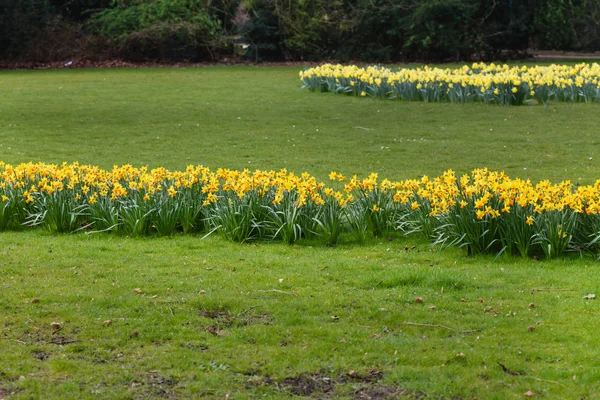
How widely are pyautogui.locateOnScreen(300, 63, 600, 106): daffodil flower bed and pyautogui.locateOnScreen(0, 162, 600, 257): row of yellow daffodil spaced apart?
9866 mm

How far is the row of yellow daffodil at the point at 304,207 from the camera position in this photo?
6398mm

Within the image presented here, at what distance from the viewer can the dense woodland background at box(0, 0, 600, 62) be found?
30672 mm

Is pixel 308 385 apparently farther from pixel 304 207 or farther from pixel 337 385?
pixel 304 207

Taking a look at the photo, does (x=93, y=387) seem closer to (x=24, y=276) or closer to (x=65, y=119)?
(x=24, y=276)

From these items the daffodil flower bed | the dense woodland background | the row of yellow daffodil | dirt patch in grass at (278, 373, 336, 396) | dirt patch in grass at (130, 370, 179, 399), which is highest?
the dense woodland background

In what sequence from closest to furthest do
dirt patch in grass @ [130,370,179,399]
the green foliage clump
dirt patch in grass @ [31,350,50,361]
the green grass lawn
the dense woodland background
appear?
1. dirt patch in grass @ [130,370,179,399]
2. the green grass lawn
3. dirt patch in grass @ [31,350,50,361]
4. the dense woodland background
5. the green foliage clump

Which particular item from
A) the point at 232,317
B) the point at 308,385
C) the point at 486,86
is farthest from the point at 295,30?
the point at 308,385

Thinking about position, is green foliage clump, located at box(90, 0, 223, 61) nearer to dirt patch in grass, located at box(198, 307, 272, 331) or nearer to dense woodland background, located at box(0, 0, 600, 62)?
dense woodland background, located at box(0, 0, 600, 62)

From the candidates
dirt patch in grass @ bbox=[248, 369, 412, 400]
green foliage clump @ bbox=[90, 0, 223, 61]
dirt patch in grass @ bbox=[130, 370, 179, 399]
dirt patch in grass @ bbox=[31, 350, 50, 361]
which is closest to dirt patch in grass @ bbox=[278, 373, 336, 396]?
dirt patch in grass @ bbox=[248, 369, 412, 400]

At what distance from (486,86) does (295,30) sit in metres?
15.9

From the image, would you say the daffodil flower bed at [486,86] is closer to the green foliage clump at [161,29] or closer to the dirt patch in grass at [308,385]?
the dirt patch in grass at [308,385]

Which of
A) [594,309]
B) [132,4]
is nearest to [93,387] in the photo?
[594,309]

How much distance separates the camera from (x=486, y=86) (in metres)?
16.7

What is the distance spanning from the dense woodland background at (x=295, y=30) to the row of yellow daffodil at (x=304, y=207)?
2398 cm
